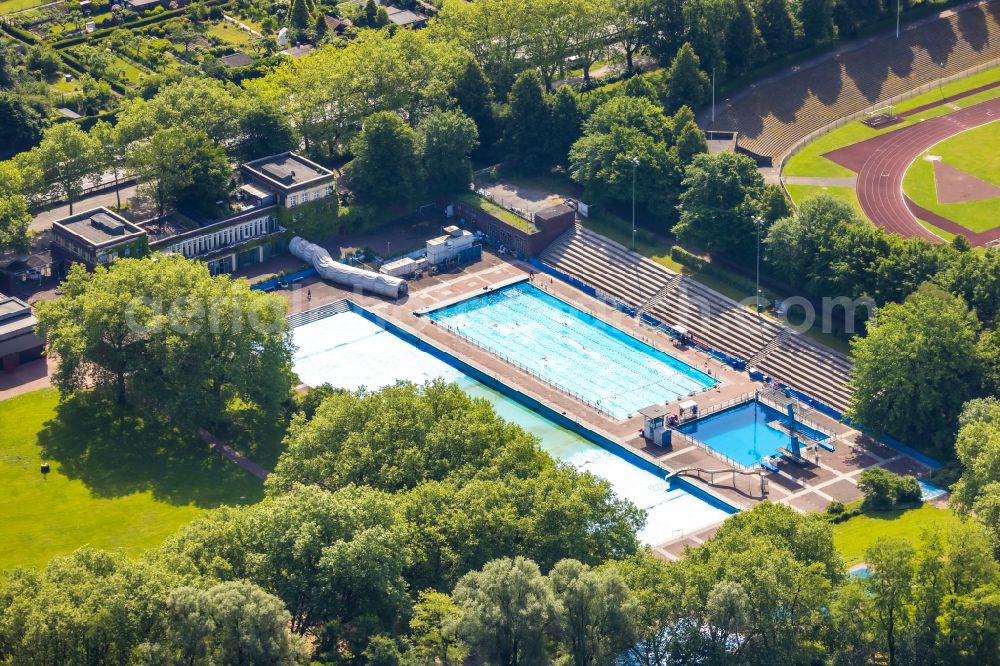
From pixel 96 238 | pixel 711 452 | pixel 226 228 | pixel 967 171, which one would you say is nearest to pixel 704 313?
pixel 711 452

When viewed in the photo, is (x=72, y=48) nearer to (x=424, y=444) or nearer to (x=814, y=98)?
(x=814, y=98)

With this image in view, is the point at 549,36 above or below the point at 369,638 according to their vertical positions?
above

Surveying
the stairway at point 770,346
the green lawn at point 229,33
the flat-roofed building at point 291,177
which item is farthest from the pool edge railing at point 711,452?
the green lawn at point 229,33

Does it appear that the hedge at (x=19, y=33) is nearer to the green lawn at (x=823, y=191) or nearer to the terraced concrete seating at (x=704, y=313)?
the terraced concrete seating at (x=704, y=313)

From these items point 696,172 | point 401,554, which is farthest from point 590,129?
point 401,554

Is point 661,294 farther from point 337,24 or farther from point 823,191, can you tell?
point 337,24

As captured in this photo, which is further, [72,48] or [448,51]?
[72,48]
